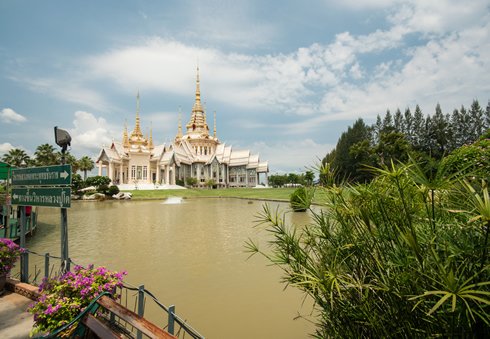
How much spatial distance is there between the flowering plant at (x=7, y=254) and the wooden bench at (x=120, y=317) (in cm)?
282

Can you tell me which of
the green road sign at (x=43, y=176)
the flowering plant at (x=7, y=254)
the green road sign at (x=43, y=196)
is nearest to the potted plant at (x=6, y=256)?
the flowering plant at (x=7, y=254)

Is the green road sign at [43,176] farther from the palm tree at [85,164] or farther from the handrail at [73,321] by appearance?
the palm tree at [85,164]

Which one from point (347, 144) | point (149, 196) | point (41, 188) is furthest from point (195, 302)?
point (347, 144)

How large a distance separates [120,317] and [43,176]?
10.7ft

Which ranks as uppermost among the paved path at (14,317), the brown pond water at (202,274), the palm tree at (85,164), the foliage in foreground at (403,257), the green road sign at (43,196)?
the palm tree at (85,164)

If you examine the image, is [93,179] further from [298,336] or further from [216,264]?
[298,336]

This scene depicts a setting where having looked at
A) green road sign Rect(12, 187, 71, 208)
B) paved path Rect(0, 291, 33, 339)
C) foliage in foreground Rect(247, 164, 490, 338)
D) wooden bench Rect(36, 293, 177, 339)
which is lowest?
paved path Rect(0, 291, 33, 339)

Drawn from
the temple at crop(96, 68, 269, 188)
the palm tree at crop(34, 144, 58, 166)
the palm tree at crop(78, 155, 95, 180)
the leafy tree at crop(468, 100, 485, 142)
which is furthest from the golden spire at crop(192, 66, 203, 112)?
the leafy tree at crop(468, 100, 485, 142)

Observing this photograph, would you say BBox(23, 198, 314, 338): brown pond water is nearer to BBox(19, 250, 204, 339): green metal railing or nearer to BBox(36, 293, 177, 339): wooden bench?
BBox(19, 250, 204, 339): green metal railing

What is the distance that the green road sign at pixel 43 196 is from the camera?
161 inches

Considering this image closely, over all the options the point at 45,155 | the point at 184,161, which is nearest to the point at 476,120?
the point at 184,161

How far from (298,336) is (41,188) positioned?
4.81 m

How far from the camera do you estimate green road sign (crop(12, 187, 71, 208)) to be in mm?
4090

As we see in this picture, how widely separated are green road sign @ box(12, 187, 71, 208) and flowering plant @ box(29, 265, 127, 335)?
1.26m
